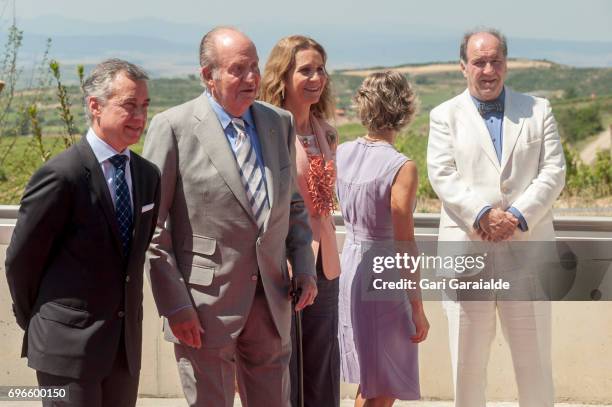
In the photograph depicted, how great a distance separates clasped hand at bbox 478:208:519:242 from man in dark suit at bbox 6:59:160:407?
181 centimetres

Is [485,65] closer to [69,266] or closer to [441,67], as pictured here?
[69,266]

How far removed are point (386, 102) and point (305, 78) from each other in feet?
1.17

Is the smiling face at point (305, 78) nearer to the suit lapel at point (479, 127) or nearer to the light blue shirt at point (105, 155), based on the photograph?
the suit lapel at point (479, 127)

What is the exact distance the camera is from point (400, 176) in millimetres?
4215

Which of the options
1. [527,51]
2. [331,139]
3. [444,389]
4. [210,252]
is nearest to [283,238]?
[210,252]

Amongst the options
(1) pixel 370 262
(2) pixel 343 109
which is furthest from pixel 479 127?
(2) pixel 343 109

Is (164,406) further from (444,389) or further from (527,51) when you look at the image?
(527,51)

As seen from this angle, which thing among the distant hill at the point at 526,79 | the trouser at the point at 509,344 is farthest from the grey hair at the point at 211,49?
the distant hill at the point at 526,79

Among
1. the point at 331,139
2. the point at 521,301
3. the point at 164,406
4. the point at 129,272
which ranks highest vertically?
the point at 331,139

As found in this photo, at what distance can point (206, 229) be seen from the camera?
343cm

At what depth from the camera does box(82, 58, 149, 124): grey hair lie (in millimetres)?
3080

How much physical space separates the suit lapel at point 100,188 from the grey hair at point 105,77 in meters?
0.16

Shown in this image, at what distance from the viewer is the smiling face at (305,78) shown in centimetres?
427

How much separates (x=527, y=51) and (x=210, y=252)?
158 meters
